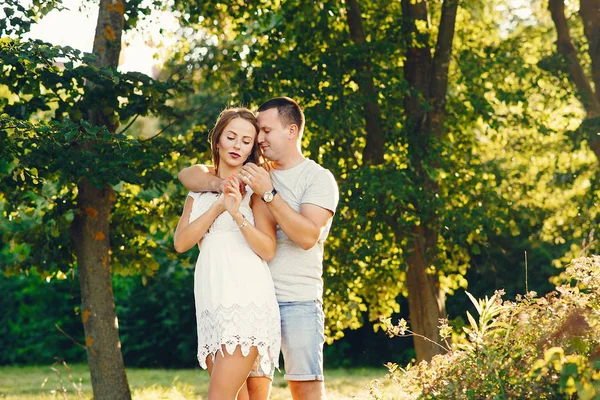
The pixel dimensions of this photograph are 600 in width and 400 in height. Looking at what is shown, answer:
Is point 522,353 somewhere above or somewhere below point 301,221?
below

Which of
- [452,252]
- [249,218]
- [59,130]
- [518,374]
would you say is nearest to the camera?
[518,374]

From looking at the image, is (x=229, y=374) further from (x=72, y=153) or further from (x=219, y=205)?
(x=72, y=153)

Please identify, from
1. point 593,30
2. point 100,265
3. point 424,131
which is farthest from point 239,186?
point 593,30

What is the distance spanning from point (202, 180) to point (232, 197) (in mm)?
408

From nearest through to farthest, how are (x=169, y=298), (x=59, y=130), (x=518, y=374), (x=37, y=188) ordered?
(x=518, y=374) → (x=59, y=130) → (x=37, y=188) → (x=169, y=298)

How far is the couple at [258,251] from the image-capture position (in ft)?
12.2

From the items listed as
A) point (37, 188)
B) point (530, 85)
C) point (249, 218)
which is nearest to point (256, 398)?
point (249, 218)

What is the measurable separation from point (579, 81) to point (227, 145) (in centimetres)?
700

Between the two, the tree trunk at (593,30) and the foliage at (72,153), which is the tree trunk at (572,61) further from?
the foliage at (72,153)

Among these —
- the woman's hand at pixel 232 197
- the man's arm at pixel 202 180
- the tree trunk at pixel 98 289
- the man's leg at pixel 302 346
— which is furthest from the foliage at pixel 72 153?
Result: the man's leg at pixel 302 346

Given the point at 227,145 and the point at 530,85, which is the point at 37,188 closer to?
the point at 227,145

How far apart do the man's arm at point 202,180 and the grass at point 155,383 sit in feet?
17.4

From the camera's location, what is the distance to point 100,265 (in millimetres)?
7039

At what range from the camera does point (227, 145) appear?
3.99 meters
